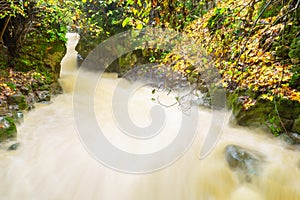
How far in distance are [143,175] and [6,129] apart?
2.39 meters

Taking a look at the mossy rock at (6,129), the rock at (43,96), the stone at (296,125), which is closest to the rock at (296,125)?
the stone at (296,125)

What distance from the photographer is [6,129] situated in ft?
11.6

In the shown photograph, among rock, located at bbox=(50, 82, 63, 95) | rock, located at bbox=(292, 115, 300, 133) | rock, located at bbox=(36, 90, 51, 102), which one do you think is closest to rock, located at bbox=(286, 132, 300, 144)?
rock, located at bbox=(292, 115, 300, 133)

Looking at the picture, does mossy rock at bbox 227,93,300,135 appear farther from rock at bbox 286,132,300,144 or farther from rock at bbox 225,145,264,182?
rock at bbox 225,145,264,182

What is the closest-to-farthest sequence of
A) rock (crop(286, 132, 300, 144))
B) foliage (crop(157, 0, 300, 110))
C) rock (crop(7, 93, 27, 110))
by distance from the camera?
foliage (crop(157, 0, 300, 110))
rock (crop(286, 132, 300, 144))
rock (crop(7, 93, 27, 110))

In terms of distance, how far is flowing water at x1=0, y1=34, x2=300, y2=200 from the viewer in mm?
2777

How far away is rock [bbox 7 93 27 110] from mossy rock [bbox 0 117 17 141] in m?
0.95

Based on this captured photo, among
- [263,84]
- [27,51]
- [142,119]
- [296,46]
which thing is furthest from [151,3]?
[27,51]

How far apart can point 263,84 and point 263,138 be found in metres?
1.04

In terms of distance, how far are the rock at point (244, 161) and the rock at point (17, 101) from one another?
4244mm

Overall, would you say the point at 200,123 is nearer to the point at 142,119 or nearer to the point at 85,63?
the point at 142,119

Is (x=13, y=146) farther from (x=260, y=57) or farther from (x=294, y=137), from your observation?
(x=294, y=137)

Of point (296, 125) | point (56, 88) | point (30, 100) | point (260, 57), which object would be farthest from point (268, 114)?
point (56, 88)

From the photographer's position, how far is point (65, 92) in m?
6.51
